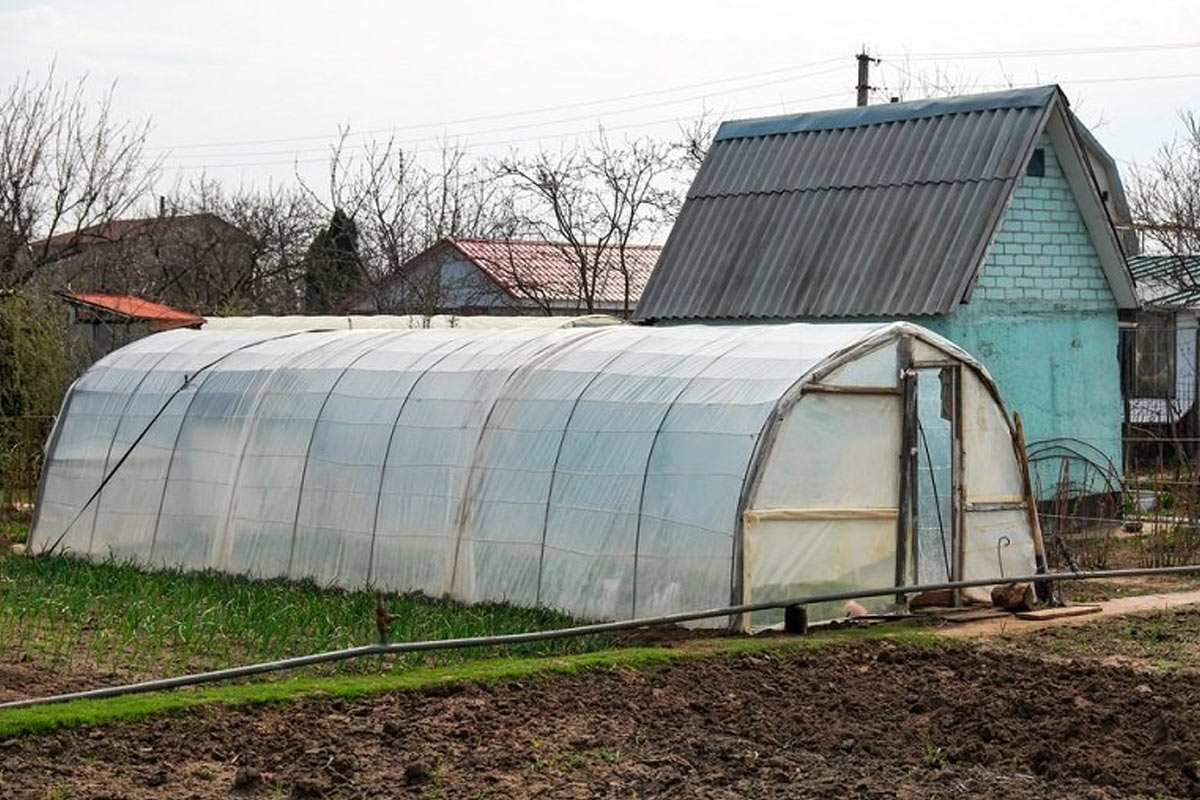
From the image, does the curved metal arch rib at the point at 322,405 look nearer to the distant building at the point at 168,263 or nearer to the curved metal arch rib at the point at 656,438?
the curved metal arch rib at the point at 656,438

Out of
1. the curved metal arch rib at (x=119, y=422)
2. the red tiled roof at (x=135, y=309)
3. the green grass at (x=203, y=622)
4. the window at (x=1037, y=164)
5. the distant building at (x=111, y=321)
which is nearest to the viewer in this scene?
the green grass at (x=203, y=622)

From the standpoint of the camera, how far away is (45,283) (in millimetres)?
33250

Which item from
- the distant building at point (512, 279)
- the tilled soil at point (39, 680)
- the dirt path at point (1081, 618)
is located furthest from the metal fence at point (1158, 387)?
the tilled soil at point (39, 680)

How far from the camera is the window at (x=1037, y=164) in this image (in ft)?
68.8

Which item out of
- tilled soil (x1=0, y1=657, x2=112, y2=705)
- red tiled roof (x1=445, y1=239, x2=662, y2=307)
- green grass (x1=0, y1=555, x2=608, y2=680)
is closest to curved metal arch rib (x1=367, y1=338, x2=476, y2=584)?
green grass (x1=0, y1=555, x2=608, y2=680)

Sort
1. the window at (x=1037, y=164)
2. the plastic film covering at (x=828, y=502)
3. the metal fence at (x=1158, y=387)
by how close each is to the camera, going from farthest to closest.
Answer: the metal fence at (x=1158, y=387)
the window at (x=1037, y=164)
the plastic film covering at (x=828, y=502)

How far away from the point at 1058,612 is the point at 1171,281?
1884 cm

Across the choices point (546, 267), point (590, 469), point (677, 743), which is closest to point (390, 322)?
point (590, 469)

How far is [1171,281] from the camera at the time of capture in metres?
32.4

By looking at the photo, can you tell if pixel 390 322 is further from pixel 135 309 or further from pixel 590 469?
pixel 590 469

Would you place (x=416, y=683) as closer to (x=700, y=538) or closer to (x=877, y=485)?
(x=700, y=538)

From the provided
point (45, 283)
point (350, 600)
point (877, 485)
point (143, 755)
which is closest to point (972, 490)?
point (877, 485)

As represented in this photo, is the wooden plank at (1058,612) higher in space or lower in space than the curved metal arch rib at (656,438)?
lower

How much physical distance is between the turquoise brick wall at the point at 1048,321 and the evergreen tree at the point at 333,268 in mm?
21917
